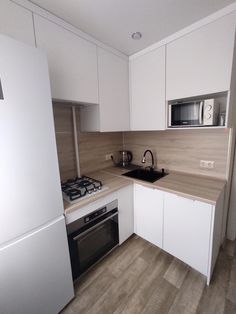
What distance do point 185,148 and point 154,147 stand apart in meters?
0.44

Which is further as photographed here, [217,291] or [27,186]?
[217,291]

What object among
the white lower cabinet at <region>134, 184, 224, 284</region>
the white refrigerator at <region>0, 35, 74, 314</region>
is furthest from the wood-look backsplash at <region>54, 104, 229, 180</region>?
the white refrigerator at <region>0, 35, 74, 314</region>

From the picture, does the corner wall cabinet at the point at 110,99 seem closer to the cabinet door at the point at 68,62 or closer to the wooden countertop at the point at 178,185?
the cabinet door at the point at 68,62

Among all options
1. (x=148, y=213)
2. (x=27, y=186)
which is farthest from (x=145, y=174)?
(x=27, y=186)

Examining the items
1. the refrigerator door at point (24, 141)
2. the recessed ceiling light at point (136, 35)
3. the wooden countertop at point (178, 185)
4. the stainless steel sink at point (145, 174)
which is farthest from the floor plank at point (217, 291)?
the recessed ceiling light at point (136, 35)

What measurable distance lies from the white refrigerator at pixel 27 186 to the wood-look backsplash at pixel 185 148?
4.91 ft

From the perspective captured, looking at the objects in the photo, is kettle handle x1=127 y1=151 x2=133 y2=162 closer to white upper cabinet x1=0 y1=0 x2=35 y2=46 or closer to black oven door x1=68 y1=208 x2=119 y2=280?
black oven door x1=68 y1=208 x2=119 y2=280

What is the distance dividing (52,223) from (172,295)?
1209 millimetres

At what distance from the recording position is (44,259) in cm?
102

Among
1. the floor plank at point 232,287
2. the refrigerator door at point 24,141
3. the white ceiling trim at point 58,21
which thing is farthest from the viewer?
the floor plank at point 232,287

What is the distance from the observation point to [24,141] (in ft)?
2.79

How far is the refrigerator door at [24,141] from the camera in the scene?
780 mm

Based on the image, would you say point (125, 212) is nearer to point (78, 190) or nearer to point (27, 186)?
point (78, 190)

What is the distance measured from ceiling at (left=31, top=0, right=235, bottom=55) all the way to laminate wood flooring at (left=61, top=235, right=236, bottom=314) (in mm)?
2298
